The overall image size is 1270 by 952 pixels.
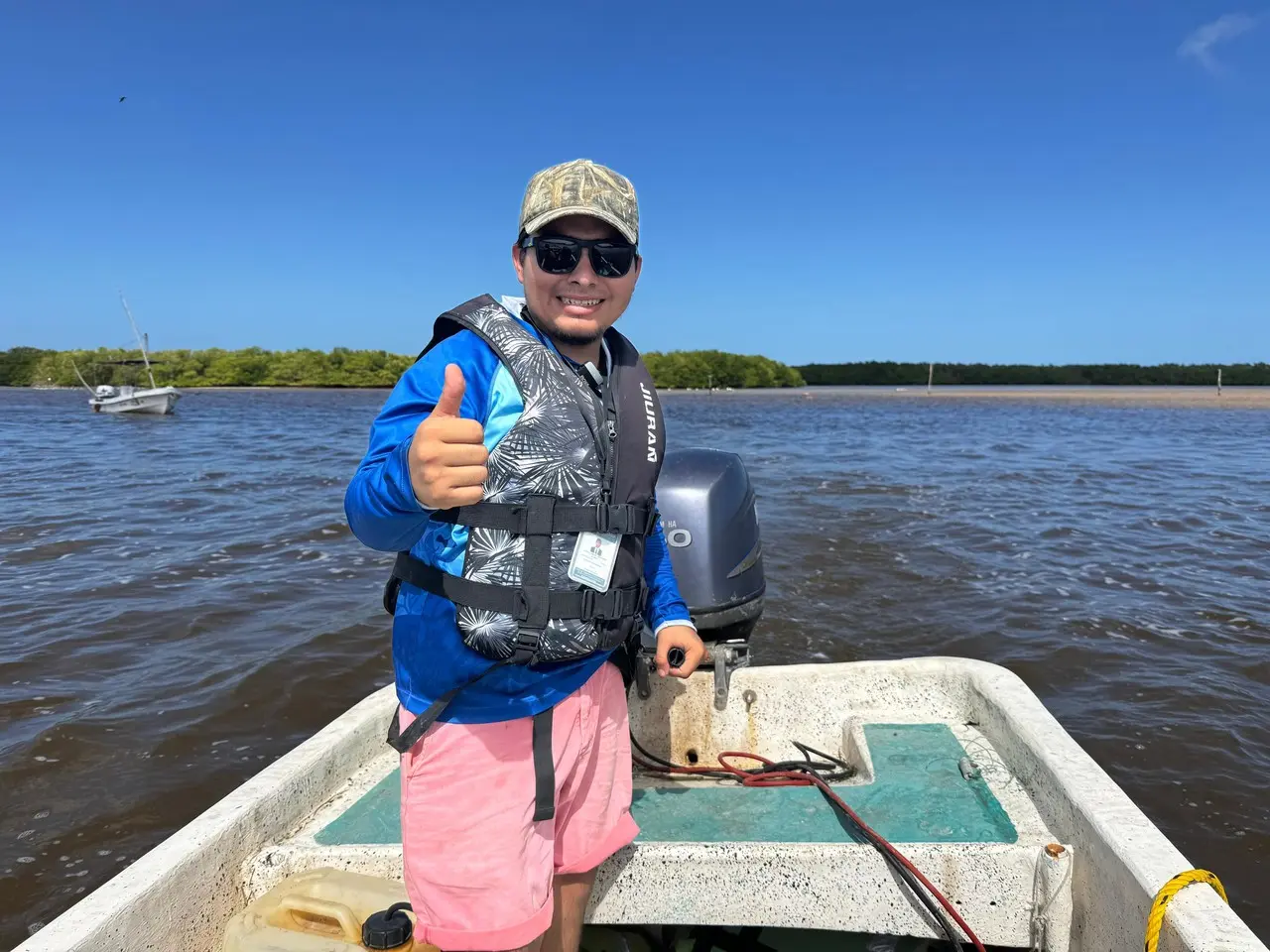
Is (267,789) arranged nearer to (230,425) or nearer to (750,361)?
(230,425)

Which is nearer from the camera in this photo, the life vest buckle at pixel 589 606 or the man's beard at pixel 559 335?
the life vest buckle at pixel 589 606

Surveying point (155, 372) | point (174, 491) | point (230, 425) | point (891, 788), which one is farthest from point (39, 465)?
point (155, 372)

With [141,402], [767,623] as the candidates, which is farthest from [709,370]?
[767,623]

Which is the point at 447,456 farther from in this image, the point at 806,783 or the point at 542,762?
the point at 806,783

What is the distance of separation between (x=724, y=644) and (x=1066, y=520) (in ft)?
33.2

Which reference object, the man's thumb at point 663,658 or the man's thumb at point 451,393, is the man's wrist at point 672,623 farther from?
the man's thumb at point 451,393

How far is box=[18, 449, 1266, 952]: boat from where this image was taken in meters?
2.17

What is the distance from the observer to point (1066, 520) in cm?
1190

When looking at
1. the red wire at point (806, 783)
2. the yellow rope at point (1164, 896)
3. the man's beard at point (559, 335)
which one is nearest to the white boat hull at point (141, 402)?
the red wire at point (806, 783)

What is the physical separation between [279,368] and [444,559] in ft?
375

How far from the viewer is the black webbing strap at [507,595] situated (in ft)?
5.74

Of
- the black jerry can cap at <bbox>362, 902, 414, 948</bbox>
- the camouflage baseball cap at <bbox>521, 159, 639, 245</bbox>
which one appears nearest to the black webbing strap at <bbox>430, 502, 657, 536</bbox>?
the camouflage baseball cap at <bbox>521, 159, 639, 245</bbox>

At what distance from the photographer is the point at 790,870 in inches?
98.6

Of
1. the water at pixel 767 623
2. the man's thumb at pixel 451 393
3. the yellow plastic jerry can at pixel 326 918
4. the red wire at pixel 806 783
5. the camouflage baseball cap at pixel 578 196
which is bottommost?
the water at pixel 767 623
